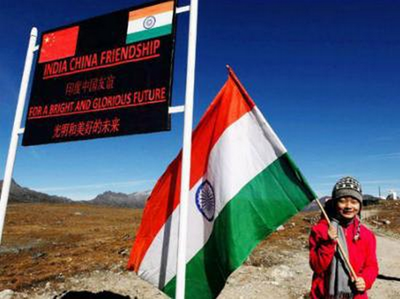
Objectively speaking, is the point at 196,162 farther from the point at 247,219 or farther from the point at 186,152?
the point at 247,219

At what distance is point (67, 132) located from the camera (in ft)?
16.8

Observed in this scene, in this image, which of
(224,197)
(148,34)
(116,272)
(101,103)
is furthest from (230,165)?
(116,272)

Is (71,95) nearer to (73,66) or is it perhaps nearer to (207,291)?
(73,66)

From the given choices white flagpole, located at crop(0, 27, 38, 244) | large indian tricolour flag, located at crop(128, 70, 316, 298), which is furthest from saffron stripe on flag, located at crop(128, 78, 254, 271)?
white flagpole, located at crop(0, 27, 38, 244)

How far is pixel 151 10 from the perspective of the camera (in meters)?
4.95

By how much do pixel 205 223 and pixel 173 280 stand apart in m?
0.85

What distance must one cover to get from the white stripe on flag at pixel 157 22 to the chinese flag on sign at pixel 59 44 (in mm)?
1139

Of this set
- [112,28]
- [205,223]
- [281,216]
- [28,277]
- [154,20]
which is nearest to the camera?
[281,216]

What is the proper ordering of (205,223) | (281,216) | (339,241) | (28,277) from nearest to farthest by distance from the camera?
1. (339,241)
2. (281,216)
3. (205,223)
4. (28,277)

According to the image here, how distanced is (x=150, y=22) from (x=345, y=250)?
4.00 metres

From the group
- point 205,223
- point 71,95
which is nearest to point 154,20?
point 71,95

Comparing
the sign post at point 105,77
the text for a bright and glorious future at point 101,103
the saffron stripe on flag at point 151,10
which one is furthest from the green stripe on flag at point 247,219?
the saffron stripe on flag at point 151,10

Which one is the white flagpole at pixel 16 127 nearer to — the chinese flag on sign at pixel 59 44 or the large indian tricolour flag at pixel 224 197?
the chinese flag on sign at pixel 59 44

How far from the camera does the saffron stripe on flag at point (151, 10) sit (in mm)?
4785
